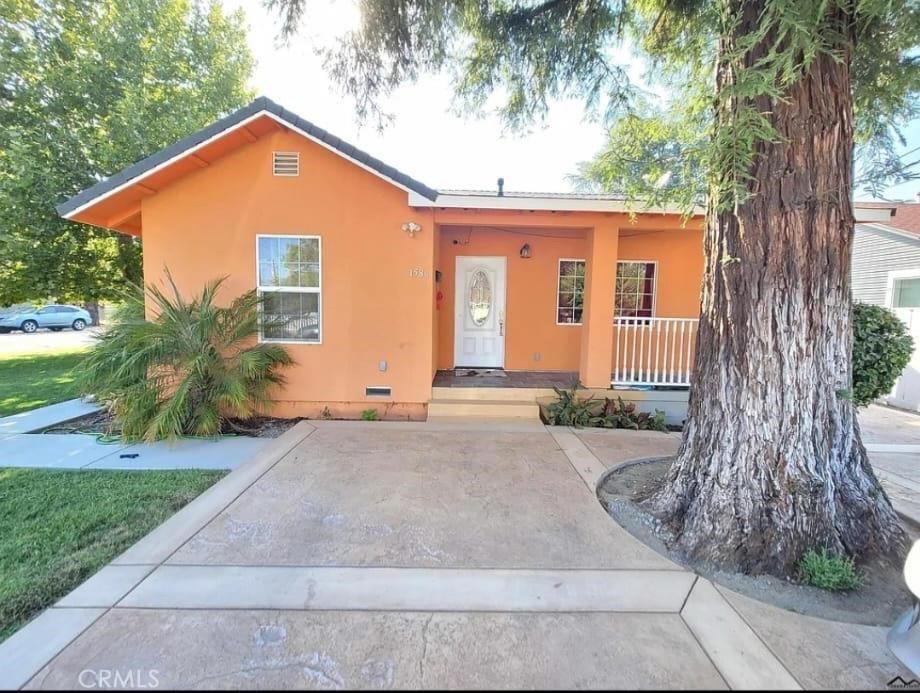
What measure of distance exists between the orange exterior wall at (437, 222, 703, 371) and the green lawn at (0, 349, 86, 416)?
584 centimetres

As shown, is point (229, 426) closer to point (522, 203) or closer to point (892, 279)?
point (522, 203)

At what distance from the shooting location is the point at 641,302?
838cm

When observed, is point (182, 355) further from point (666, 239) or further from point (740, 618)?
point (666, 239)

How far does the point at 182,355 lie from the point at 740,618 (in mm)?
6277

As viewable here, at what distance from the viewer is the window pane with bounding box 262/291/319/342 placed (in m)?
6.47

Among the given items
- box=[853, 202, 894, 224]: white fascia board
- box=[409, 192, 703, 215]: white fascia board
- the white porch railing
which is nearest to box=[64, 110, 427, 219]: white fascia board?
box=[409, 192, 703, 215]: white fascia board

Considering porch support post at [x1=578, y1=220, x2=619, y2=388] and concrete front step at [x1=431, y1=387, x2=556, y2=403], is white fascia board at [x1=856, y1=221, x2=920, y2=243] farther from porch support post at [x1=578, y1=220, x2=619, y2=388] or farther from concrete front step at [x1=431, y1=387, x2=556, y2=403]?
concrete front step at [x1=431, y1=387, x2=556, y2=403]

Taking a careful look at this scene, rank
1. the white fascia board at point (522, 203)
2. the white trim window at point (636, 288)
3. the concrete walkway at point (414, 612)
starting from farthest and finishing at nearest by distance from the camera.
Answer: the white trim window at point (636, 288)
the white fascia board at point (522, 203)
the concrete walkway at point (414, 612)

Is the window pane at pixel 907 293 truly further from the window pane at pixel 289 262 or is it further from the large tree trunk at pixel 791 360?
the window pane at pixel 289 262

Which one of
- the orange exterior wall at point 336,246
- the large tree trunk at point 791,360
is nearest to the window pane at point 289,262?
the orange exterior wall at point 336,246

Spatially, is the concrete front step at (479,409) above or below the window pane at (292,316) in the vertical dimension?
below

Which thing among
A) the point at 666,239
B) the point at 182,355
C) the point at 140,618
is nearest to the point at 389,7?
the point at 182,355

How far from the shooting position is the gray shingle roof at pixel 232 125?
5.64 metres

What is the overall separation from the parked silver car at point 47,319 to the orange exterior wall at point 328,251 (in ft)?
79.4
